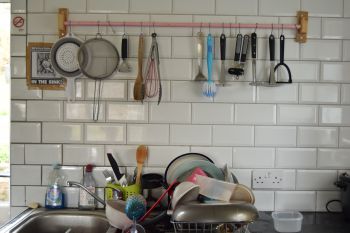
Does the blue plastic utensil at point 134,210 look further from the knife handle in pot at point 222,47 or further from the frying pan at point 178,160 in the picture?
the knife handle in pot at point 222,47

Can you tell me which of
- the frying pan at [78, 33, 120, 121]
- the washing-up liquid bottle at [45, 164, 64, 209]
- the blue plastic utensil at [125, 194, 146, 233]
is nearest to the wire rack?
the blue plastic utensil at [125, 194, 146, 233]

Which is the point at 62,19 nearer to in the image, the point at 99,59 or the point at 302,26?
the point at 99,59

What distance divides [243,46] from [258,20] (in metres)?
0.14

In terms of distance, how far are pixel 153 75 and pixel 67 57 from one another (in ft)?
1.27

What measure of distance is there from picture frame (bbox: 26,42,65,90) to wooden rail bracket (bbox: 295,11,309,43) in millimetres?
1064

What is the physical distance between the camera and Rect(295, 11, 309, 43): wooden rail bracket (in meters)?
1.71

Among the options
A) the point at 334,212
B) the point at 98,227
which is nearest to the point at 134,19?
the point at 98,227

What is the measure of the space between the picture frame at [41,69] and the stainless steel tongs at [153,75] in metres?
0.38

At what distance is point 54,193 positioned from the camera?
5.59 feet

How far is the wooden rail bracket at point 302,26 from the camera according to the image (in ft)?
5.62

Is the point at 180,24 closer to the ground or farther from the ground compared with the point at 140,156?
farther from the ground

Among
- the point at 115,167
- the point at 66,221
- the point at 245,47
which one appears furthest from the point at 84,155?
the point at 245,47

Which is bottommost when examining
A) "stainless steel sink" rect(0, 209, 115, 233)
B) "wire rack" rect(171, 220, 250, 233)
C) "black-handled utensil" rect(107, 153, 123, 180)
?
"stainless steel sink" rect(0, 209, 115, 233)

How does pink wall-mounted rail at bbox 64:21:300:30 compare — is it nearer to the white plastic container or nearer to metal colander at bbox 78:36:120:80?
metal colander at bbox 78:36:120:80
